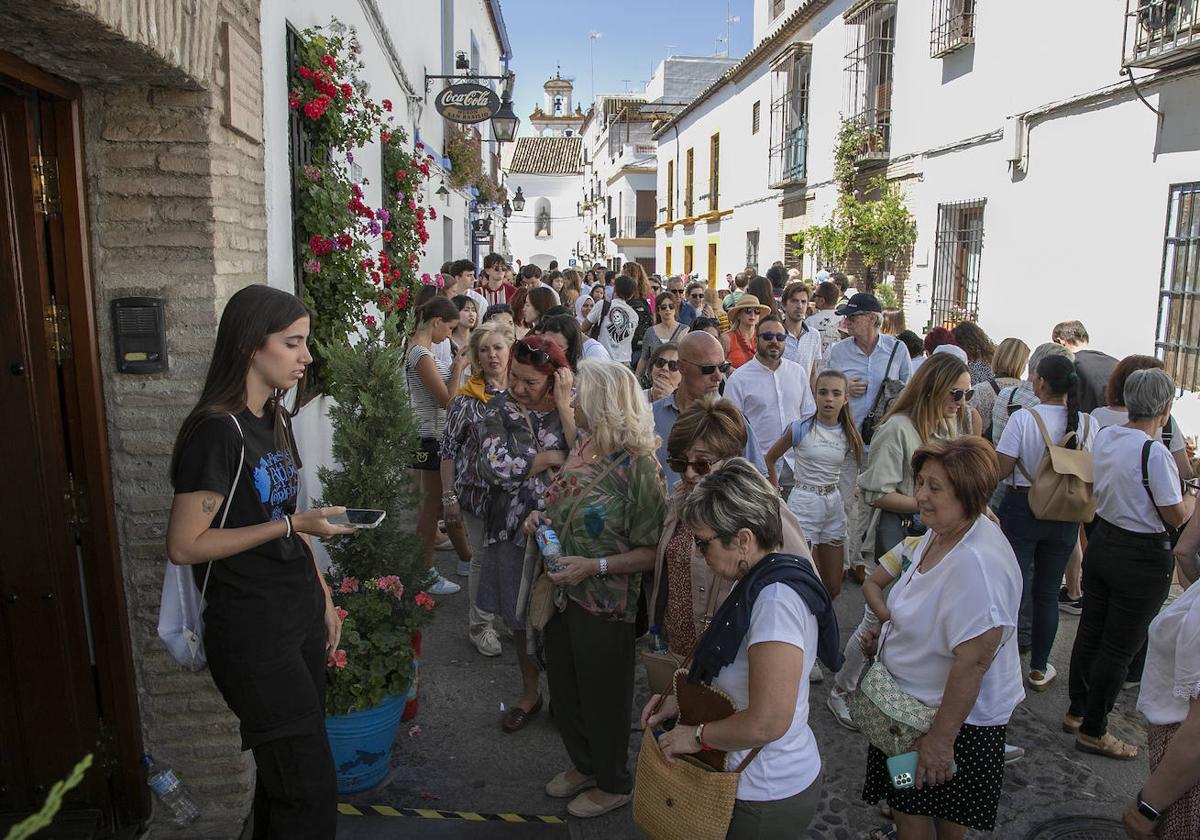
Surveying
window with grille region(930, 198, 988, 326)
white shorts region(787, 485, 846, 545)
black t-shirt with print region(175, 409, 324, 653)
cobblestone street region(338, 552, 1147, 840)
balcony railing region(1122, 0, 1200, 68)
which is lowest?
cobblestone street region(338, 552, 1147, 840)

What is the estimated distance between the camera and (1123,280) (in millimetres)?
7414

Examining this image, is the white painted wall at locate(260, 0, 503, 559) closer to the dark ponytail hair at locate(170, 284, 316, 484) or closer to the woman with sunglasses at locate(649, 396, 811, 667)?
the dark ponytail hair at locate(170, 284, 316, 484)

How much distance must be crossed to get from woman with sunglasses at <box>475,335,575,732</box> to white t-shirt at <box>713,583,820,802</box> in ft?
4.81

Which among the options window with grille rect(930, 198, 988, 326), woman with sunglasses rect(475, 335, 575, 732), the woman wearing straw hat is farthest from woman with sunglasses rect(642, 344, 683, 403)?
window with grille rect(930, 198, 988, 326)

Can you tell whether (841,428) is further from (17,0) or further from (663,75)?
(663,75)

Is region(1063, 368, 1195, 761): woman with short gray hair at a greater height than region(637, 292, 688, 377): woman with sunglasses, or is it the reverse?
region(637, 292, 688, 377): woman with sunglasses

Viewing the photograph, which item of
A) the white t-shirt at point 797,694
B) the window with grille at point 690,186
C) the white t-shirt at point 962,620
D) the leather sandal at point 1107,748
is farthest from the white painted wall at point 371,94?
the window with grille at point 690,186

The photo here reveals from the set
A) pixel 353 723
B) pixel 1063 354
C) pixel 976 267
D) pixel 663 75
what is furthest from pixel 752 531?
pixel 663 75

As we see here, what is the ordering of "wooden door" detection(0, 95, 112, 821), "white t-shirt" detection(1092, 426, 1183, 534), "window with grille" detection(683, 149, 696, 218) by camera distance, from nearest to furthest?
"wooden door" detection(0, 95, 112, 821), "white t-shirt" detection(1092, 426, 1183, 534), "window with grille" detection(683, 149, 696, 218)

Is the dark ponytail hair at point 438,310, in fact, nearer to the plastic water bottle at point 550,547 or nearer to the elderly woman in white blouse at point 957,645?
the plastic water bottle at point 550,547

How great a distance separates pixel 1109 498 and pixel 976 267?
7.06 meters

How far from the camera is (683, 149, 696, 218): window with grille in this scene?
88.4ft

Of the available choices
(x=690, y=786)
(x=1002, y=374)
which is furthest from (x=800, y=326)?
(x=690, y=786)

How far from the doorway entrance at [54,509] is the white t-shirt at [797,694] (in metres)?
2.22
